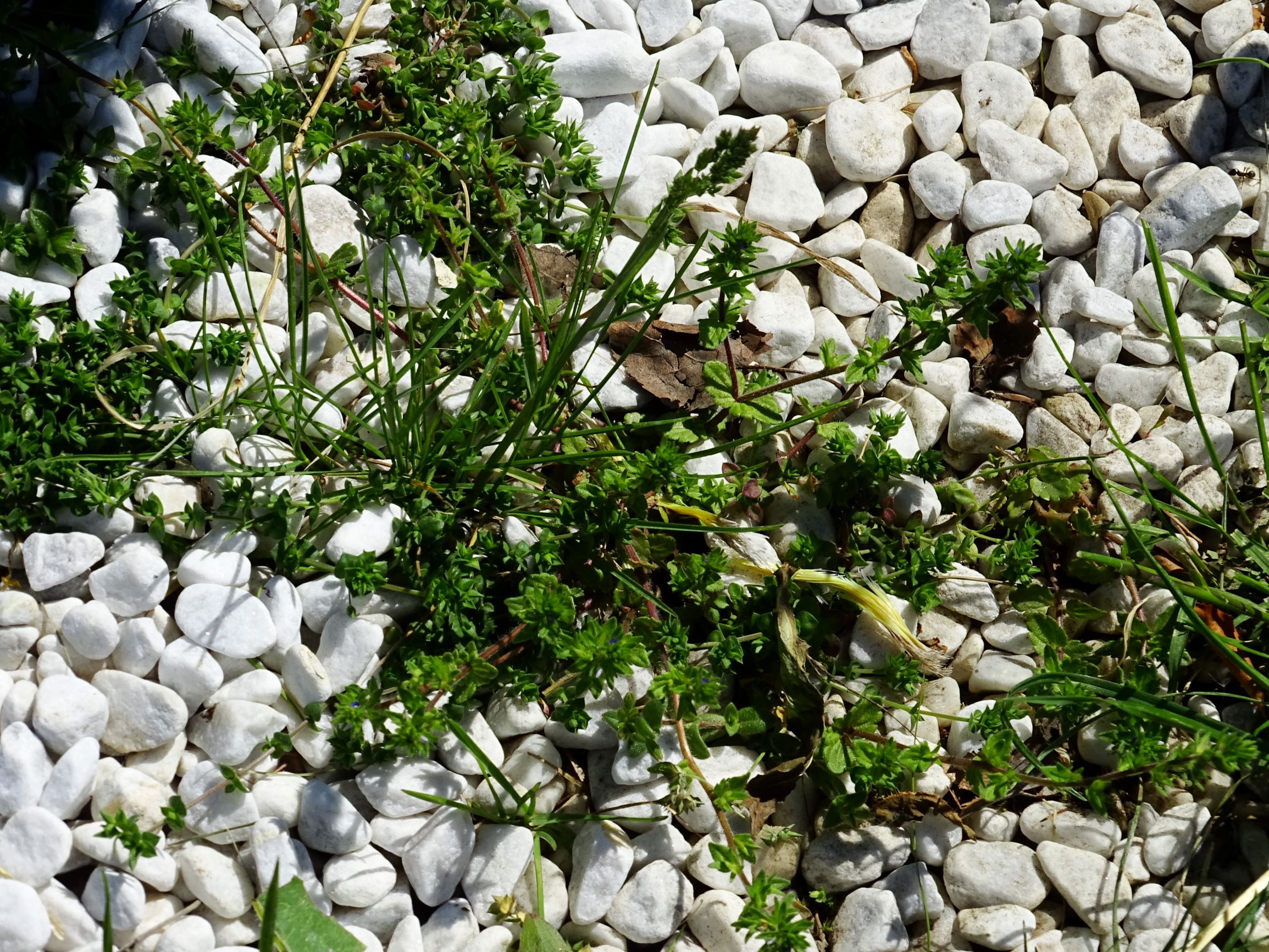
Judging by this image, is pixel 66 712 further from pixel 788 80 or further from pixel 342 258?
pixel 788 80

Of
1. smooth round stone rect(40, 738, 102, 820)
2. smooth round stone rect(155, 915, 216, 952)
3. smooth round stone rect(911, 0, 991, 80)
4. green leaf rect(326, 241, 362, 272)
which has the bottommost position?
smooth round stone rect(155, 915, 216, 952)

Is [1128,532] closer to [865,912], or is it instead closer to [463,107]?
[865,912]

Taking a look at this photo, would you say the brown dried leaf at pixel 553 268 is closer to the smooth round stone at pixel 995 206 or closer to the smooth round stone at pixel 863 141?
the smooth round stone at pixel 863 141

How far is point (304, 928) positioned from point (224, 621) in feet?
2.16

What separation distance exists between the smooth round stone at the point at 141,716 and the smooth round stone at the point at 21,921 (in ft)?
1.09

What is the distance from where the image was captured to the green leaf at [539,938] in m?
2.30

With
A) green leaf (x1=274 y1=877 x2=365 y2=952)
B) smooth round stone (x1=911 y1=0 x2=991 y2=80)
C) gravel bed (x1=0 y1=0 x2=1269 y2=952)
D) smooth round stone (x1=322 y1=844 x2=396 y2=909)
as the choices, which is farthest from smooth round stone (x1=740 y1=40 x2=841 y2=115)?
green leaf (x1=274 y1=877 x2=365 y2=952)

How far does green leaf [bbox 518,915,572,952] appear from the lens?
7.55 feet

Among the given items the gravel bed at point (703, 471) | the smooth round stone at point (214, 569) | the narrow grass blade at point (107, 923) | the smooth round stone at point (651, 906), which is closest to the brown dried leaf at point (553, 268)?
the gravel bed at point (703, 471)

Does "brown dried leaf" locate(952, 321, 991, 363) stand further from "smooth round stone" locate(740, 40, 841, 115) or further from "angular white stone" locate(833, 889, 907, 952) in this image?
"angular white stone" locate(833, 889, 907, 952)

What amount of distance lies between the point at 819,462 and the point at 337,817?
1439mm

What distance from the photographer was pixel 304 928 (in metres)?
2.25

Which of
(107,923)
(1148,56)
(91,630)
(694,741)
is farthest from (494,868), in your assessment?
(1148,56)

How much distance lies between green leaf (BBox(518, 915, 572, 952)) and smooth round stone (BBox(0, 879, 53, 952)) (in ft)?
3.00
